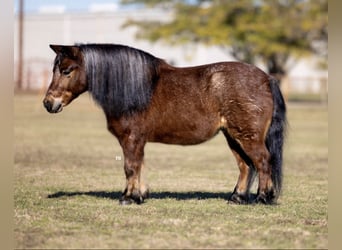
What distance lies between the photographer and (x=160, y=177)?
11.5 m

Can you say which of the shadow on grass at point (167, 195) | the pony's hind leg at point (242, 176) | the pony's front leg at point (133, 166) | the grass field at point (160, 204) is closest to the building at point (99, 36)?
the grass field at point (160, 204)

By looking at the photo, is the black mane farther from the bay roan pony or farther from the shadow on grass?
the shadow on grass

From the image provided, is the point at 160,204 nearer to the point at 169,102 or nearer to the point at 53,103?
the point at 169,102

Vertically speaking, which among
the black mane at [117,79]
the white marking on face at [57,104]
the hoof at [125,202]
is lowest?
the hoof at [125,202]

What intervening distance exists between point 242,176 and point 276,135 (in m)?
0.72

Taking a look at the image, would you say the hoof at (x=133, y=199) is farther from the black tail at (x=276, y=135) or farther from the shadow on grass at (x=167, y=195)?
the black tail at (x=276, y=135)

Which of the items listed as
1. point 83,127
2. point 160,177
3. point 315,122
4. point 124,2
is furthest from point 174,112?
point 124,2

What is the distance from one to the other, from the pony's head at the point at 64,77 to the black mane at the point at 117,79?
0.09 meters

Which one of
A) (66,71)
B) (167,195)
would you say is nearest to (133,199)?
(167,195)

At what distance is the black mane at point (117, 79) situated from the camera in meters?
7.73

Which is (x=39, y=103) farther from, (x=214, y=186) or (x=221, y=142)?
(x=214, y=186)

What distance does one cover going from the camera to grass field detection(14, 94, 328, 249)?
6.16 meters

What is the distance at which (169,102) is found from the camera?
7.90m

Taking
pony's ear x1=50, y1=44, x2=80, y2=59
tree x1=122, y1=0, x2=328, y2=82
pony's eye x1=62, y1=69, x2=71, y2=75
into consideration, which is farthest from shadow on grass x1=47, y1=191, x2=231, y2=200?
tree x1=122, y1=0, x2=328, y2=82
